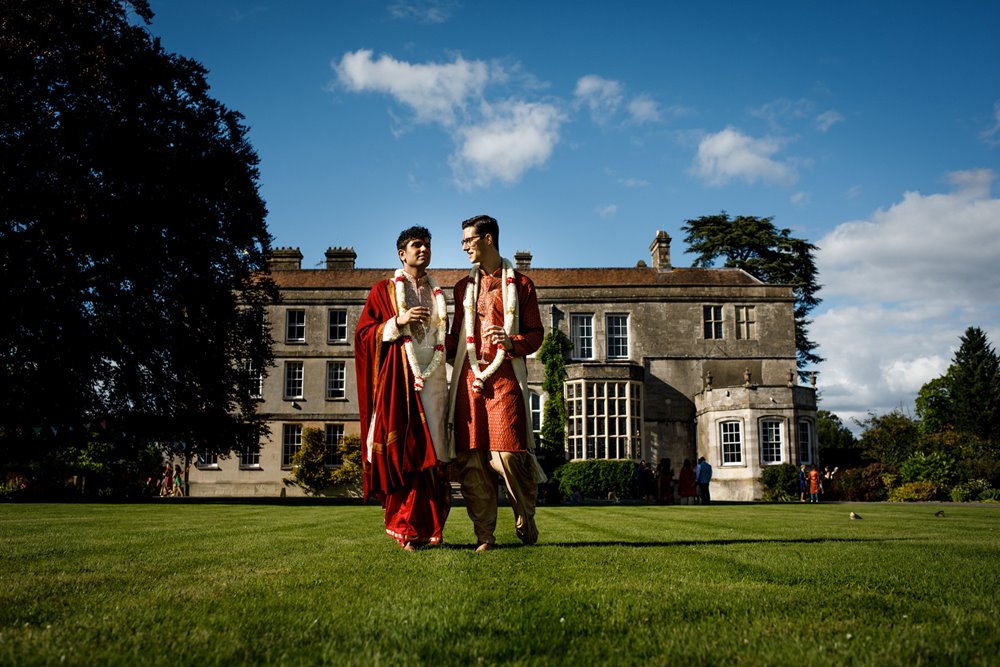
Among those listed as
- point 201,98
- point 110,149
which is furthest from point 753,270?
point 110,149

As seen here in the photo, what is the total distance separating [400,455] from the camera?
5809 millimetres

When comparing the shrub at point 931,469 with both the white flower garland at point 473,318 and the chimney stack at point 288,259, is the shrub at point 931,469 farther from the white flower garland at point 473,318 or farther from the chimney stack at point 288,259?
the chimney stack at point 288,259

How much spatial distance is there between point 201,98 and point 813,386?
24.7 metres

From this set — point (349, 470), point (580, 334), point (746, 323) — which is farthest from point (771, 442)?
point (349, 470)

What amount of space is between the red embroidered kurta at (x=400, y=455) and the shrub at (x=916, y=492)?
23.9 meters

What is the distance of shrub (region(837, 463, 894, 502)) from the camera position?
1065 inches

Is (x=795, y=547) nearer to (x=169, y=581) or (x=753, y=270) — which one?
(x=169, y=581)

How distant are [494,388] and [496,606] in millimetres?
2788

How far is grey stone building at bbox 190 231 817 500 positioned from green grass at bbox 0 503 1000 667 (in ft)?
86.5

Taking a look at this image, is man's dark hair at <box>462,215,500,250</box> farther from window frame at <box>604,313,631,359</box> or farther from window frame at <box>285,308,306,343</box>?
window frame at <box>285,308,306,343</box>

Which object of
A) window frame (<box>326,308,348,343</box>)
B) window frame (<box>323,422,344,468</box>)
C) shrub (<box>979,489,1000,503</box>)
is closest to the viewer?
shrub (<box>979,489,1000,503</box>)

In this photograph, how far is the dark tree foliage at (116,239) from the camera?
50.3 ft

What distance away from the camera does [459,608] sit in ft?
10.4

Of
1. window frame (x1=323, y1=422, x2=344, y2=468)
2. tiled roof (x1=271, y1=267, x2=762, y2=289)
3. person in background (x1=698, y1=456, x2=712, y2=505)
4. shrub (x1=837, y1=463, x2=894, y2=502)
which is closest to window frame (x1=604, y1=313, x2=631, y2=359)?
tiled roof (x1=271, y1=267, x2=762, y2=289)
